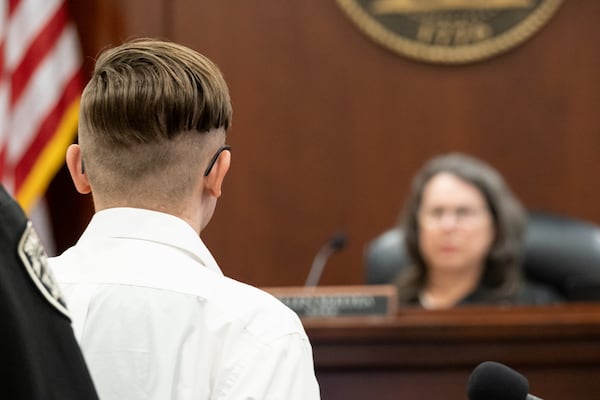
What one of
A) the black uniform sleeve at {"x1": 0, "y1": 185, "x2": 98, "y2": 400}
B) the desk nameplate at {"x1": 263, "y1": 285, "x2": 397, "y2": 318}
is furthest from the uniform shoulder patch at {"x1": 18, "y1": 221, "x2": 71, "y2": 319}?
the desk nameplate at {"x1": 263, "y1": 285, "x2": 397, "y2": 318}

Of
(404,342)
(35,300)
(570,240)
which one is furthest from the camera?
(570,240)

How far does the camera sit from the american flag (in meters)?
4.36

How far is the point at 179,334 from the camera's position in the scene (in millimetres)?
1372

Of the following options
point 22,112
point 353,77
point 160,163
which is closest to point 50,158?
point 22,112

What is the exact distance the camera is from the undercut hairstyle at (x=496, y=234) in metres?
4.25

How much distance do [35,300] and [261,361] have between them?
0.58 meters

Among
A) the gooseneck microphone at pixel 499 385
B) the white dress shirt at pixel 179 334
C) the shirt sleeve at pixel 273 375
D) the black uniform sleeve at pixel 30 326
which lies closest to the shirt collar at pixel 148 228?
the white dress shirt at pixel 179 334

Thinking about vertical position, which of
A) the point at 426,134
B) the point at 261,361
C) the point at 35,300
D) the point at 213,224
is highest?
the point at 35,300

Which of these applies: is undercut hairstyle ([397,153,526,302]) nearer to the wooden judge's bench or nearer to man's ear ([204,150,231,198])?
the wooden judge's bench

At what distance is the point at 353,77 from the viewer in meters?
5.51

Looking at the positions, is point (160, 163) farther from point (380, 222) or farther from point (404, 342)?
point (380, 222)

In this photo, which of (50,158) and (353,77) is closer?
(50,158)

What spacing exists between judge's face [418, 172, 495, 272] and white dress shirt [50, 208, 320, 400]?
293 cm

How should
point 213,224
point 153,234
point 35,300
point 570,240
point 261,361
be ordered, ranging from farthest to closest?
1. point 213,224
2. point 570,240
3. point 153,234
4. point 261,361
5. point 35,300
